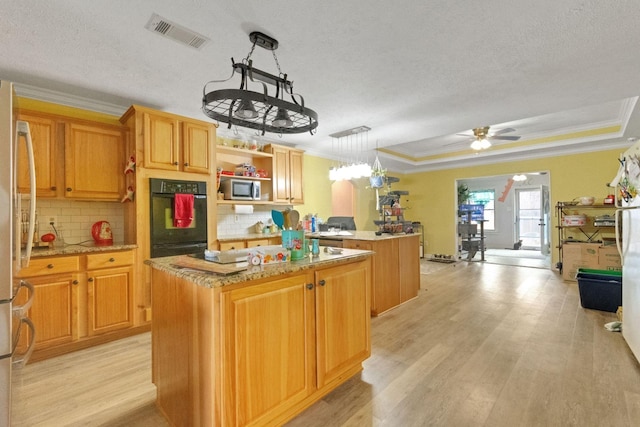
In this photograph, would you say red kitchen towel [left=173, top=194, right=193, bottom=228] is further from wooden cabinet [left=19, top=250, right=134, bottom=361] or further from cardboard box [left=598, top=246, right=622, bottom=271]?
cardboard box [left=598, top=246, right=622, bottom=271]

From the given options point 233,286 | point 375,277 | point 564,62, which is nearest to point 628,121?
point 564,62

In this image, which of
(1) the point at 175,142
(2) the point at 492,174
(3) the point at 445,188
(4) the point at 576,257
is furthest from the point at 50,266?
(2) the point at 492,174

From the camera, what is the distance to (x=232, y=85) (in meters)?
2.79

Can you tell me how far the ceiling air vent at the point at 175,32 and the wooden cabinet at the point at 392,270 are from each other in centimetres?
247

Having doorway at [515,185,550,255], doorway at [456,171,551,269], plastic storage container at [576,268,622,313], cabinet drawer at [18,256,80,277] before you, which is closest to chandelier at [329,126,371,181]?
plastic storage container at [576,268,622,313]

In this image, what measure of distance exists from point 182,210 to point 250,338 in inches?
88.5

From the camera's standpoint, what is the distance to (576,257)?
16.5ft

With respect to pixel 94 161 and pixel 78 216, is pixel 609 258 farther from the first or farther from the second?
pixel 78 216

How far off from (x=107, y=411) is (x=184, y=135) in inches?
103

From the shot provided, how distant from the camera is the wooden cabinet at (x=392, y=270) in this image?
11.4 ft

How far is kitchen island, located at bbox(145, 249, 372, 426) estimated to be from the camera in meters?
1.38

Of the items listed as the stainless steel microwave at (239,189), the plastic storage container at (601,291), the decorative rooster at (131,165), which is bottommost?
the plastic storage container at (601,291)

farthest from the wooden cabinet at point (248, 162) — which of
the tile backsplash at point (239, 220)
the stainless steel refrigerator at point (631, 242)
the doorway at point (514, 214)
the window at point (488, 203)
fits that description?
the window at point (488, 203)

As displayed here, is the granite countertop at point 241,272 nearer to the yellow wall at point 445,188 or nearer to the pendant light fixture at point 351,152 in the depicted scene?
the pendant light fixture at point 351,152
